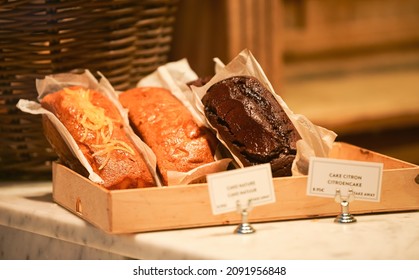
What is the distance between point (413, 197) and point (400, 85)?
7.80ft

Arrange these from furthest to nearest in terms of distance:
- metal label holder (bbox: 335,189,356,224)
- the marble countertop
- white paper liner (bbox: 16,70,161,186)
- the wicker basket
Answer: the wicker basket → white paper liner (bbox: 16,70,161,186) → metal label holder (bbox: 335,189,356,224) → the marble countertop

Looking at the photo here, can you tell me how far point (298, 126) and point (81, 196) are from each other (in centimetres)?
40

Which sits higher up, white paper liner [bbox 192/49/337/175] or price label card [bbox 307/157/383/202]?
white paper liner [bbox 192/49/337/175]

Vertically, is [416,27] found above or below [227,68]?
above

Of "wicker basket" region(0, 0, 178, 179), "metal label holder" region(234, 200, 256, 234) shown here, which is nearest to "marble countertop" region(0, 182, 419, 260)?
"metal label holder" region(234, 200, 256, 234)

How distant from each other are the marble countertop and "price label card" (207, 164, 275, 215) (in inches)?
1.9

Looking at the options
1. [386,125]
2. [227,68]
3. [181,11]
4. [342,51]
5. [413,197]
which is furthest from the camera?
[342,51]

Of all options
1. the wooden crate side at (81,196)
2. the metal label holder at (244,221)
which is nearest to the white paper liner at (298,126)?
the metal label holder at (244,221)

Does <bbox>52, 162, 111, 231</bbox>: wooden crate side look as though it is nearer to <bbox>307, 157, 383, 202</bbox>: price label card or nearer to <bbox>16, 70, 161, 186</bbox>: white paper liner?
<bbox>16, 70, 161, 186</bbox>: white paper liner

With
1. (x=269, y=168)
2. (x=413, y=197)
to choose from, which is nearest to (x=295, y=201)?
(x=269, y=168)

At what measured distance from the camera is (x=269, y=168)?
1.27 meters

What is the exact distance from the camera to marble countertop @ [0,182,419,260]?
46.3 inches

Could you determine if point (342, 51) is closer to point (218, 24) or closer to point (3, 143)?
point (218, 24)

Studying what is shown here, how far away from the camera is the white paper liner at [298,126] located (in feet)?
4.53
